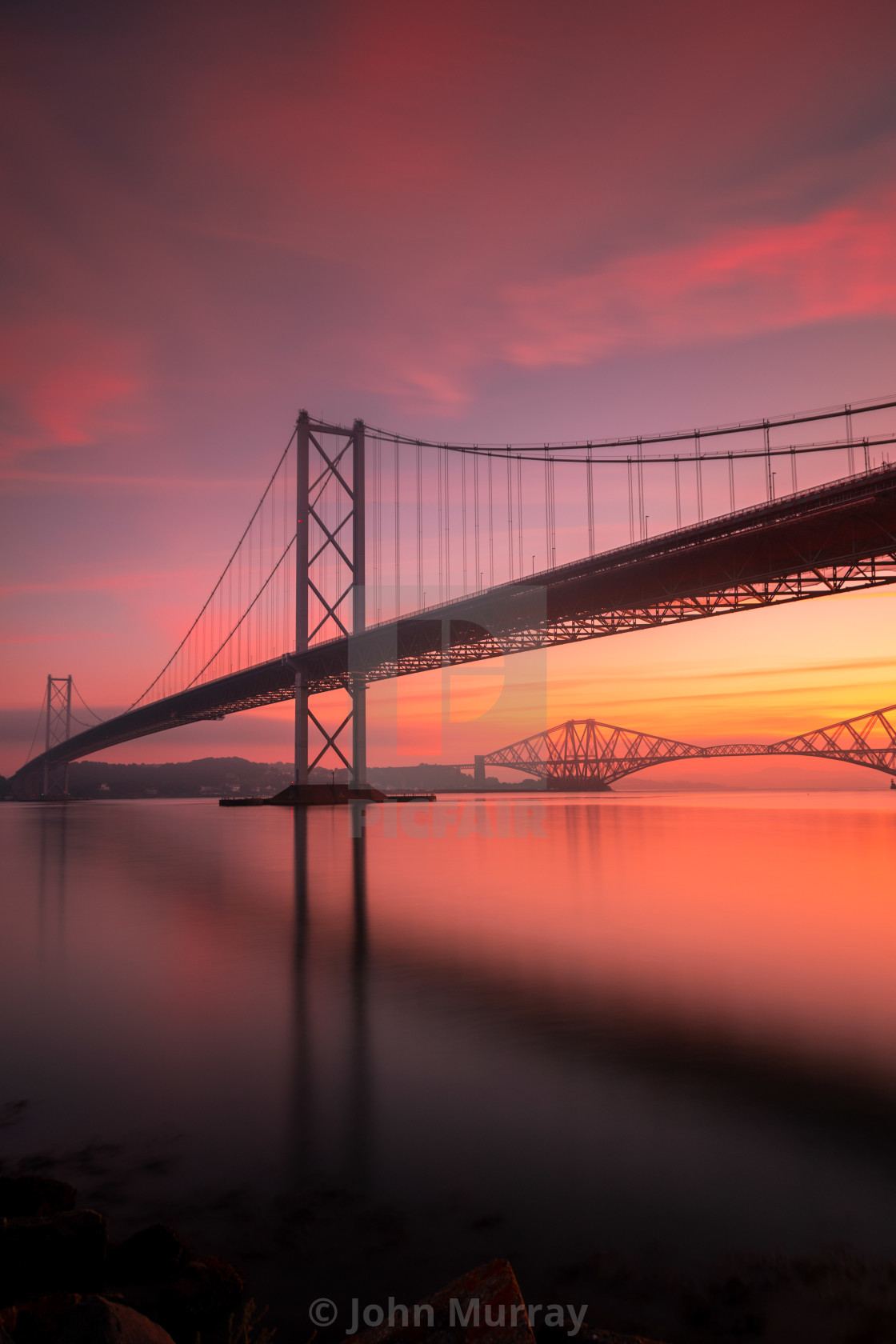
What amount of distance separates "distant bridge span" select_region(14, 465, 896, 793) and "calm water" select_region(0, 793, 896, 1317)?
54.3ft

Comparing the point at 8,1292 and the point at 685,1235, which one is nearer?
the point at 8,1292

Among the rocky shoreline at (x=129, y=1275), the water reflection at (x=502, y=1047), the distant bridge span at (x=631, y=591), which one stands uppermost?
the distant bridge span at (x=631, y=591)

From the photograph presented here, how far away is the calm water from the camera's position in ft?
10.3

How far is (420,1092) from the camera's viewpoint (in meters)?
4.67

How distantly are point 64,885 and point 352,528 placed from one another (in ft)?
120

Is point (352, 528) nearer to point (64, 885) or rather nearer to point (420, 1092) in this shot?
point (64, 885)

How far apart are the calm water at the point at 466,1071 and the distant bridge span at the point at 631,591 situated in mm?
16548

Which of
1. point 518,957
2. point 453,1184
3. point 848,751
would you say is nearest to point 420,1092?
point 453,1184

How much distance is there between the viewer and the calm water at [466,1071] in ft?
10.3

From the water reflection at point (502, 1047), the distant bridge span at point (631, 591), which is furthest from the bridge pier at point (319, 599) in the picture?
the water reflection at point (502, 1047)

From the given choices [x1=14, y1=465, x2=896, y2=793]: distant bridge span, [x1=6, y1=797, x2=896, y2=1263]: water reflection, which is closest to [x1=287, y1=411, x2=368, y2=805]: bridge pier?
[x1=14, y1=465, x2=896, y2=793]: distant bridge span

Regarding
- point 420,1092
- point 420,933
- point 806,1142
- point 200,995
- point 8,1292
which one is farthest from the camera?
point 420,933

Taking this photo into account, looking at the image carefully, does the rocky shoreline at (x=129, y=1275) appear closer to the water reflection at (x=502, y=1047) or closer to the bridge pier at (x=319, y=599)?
the water reflection at (x=502, y=1047)

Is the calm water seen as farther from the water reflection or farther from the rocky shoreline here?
the rocky shoreline
